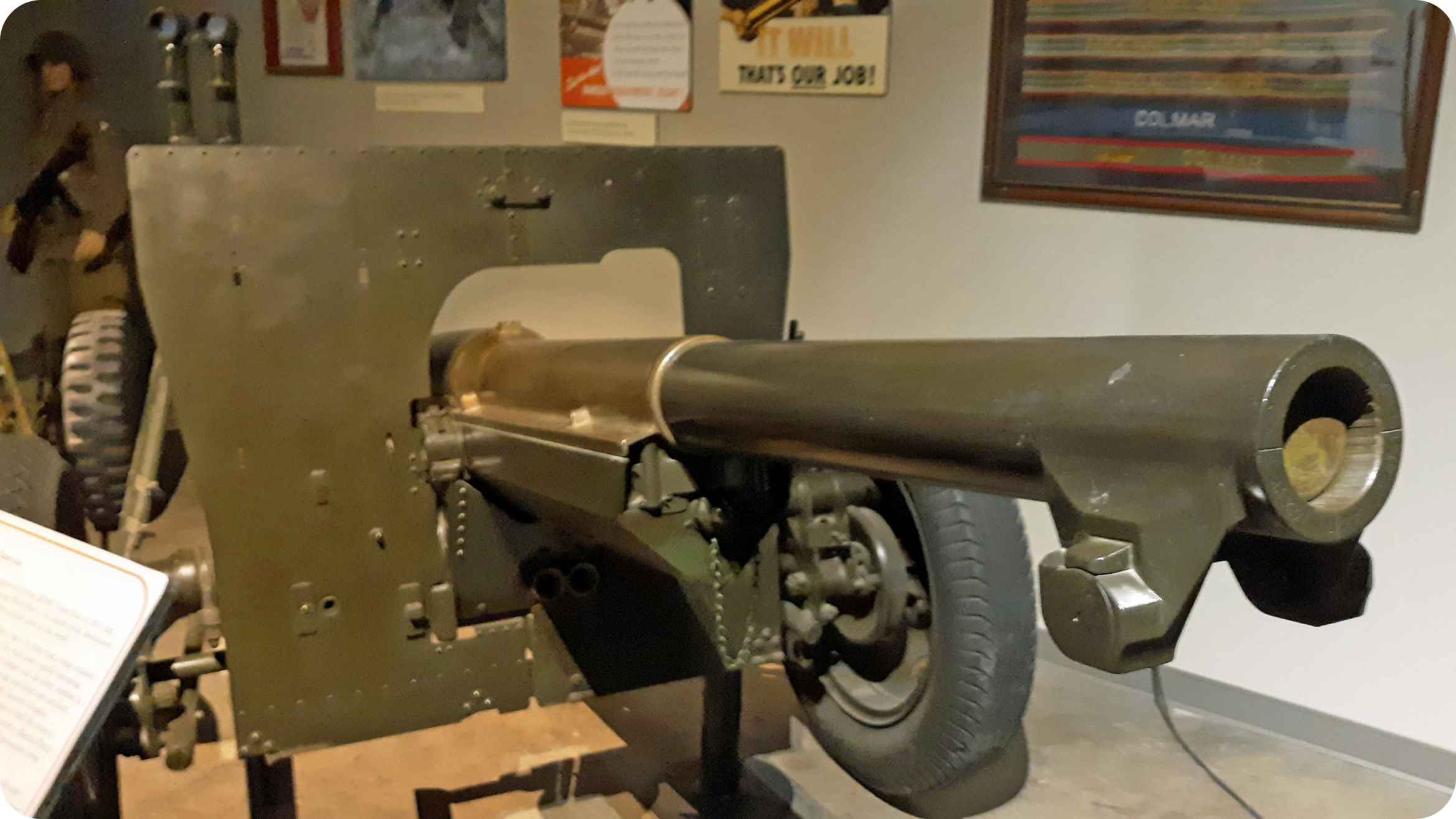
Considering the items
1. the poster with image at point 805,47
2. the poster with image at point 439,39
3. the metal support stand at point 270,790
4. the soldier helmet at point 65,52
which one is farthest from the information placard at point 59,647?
the soldier helmet at point 65,52

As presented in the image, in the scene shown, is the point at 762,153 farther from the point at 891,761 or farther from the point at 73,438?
the point at 73,438

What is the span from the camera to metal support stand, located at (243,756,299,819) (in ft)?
7.73

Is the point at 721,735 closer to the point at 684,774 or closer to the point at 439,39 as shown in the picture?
the point at 684,774

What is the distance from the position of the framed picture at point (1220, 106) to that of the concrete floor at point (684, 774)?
121cm

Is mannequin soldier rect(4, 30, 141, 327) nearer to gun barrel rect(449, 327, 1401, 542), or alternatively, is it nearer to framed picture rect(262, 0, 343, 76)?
framed picture rect(262, 0, 343, 76)

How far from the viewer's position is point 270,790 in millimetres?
2449

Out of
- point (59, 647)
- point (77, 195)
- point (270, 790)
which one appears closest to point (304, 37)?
point (77, 195)

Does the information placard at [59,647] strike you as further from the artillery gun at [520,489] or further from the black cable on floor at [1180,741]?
the black cable on floor at [1180,741]

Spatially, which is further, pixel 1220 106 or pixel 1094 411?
pixel 1220 106

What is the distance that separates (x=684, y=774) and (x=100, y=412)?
1.85 m

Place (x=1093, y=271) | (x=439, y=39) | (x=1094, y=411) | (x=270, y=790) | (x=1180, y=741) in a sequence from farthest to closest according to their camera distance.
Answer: (x=439, y=39) → (x=1093, y=271) → (x=1180, y=741) → (x=270, y=790) → (x=1094, y=411)

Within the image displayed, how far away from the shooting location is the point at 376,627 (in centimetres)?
201


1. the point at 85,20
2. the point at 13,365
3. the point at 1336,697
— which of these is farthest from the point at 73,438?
the point at 1336,697

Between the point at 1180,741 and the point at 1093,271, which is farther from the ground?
the point at 1093,271
